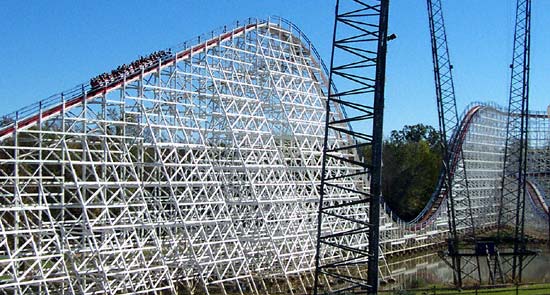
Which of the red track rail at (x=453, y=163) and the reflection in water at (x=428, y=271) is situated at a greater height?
the red track rail at (x=453, y=163)

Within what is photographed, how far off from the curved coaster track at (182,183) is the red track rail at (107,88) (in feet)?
0.13

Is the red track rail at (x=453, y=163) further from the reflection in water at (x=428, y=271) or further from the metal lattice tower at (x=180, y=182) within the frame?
the metal lattice tower at (x=180, y=182)

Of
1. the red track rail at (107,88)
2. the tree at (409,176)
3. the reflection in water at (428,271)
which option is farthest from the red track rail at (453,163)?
the red track rail at (107,88)

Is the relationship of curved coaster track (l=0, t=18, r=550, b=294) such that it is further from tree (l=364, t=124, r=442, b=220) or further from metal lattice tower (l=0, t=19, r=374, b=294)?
tree (l=364, t=124, r=442, b=220)

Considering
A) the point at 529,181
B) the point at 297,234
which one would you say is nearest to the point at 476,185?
the point at 529,181

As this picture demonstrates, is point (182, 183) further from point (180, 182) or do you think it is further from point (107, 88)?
point (107, 88)

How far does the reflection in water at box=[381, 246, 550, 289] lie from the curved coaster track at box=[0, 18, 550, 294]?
3365mm

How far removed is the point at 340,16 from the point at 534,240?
3218 cm

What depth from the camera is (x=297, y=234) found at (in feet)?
94.3

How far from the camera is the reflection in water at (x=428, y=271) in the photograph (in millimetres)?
30186

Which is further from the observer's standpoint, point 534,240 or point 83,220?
point 534,240

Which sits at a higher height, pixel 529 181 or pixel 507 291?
pixel 529 181

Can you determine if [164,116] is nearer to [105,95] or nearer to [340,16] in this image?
[105,95]

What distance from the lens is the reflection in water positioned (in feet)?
99.0
